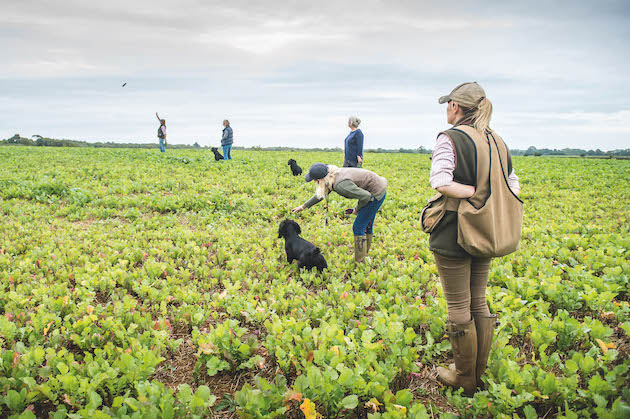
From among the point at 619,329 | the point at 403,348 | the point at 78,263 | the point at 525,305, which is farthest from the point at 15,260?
the point at 619,329

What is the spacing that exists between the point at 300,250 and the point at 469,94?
3.50m

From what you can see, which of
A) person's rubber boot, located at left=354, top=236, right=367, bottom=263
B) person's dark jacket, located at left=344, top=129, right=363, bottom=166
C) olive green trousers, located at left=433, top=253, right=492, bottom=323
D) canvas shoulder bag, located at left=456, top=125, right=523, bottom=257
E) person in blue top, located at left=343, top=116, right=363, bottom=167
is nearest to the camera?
canvas shoulder bag, located at left=456, top=125, right=523, bottom=257

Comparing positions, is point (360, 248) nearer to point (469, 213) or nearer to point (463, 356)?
point (463, 356)

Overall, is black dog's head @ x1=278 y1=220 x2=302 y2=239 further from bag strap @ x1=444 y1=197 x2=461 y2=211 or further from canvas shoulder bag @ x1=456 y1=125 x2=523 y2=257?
canvas shoulder bag @ x1=456 y1=125 x2=523 y2=257

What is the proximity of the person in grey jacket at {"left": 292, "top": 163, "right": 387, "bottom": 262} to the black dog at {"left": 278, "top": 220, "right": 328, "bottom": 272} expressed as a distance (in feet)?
1.70

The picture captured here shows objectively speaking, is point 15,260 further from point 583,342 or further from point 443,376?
point 583,342

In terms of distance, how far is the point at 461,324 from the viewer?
2.69m

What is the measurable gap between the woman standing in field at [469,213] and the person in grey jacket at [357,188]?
2.37m

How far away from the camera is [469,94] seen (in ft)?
8.36

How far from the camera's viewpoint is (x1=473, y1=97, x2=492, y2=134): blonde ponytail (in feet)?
8.25

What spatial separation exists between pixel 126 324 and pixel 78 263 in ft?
7.76

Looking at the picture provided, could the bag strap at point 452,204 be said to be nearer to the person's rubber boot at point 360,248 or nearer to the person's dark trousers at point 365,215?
the person's dark trousers at point 365,215

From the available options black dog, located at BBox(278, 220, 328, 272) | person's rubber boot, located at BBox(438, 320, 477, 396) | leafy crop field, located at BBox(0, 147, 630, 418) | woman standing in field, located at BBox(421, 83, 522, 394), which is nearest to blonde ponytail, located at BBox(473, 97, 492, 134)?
woman standing in field, located at BBox(421, 83, 522, 394)

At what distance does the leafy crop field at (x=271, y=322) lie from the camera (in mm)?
2713
